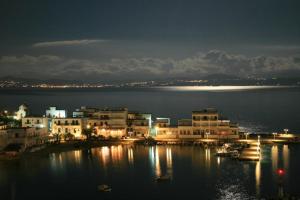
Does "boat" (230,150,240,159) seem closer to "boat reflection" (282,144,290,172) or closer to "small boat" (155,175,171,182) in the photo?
"boat reflection" (282,144,290,172)

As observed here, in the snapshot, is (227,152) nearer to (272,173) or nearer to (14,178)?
(272,173)

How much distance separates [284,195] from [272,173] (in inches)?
188

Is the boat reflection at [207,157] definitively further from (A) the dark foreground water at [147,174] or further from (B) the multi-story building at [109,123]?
(B) the multi-story building at [109,123]

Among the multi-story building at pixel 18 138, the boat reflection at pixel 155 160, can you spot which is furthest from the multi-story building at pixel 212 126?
the multi-story building at pixel 18 138

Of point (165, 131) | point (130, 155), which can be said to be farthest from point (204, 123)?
point (130, 155)

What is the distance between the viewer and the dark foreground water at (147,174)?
22.3m

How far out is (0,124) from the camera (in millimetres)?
33125

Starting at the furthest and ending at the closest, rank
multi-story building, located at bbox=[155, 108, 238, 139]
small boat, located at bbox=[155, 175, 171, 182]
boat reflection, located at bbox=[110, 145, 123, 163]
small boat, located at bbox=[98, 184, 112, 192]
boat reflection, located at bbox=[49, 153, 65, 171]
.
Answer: multi-story building, located at bbox=[155, 108, 238, 139] → boat reflection, located at bbox=[110, 145, 123, 163] → boat reflection, located at bbox=[49, 153, 65, 171] → small boat, located at bbox=[155, 175, 171, 182] → small boat, located at bbox=[98, 184, 112, 192]

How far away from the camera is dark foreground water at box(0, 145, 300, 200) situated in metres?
22.3

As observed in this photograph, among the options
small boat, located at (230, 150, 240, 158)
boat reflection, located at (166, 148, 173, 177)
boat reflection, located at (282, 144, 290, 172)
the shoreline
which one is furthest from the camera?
the shoreline

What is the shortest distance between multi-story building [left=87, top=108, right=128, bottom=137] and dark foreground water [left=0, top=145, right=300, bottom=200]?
4271mm

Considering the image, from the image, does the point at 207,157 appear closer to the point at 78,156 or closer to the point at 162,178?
the point at 162,178

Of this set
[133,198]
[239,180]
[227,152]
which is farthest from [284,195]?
[227,152]

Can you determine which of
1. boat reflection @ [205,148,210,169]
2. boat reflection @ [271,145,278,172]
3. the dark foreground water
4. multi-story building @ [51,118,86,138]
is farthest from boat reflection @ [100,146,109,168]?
boat reflection @ [271,145,278,172]
